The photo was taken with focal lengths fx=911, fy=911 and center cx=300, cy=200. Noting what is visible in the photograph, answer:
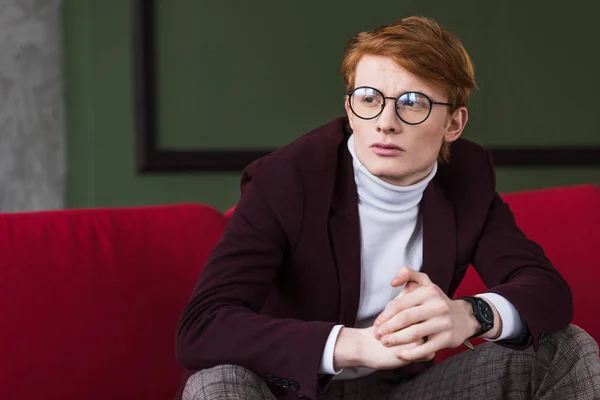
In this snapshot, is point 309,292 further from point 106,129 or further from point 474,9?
point 474,9

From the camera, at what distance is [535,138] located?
3428 mm

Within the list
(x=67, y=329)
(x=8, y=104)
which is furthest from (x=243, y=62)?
(x=67, y=329)

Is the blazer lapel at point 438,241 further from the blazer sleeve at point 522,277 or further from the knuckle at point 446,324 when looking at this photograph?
the knuckle at point 446,324

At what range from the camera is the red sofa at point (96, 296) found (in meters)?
1.84

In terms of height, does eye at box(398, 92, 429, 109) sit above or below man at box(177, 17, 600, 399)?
above

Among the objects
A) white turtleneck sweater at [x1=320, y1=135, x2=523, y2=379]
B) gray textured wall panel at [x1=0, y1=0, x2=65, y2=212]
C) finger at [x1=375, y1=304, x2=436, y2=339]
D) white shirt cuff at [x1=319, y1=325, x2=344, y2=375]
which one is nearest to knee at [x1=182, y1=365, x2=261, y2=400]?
white shirt cuff at [x1=319, y1=325, x2=344, y2=375]

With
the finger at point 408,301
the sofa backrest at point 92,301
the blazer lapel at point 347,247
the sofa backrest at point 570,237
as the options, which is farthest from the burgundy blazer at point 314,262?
the sofa backrest at point 570,237

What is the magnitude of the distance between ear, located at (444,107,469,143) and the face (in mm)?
39

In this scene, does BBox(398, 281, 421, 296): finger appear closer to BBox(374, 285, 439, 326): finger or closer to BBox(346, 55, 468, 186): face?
BBox(374, 285, 439, 326): finger

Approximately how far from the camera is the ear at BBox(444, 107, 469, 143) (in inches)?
69.5

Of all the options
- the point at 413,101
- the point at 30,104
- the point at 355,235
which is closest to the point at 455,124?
the point at 413,101

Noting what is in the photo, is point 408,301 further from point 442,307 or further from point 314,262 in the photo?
point 314,262

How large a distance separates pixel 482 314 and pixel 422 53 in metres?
0.48

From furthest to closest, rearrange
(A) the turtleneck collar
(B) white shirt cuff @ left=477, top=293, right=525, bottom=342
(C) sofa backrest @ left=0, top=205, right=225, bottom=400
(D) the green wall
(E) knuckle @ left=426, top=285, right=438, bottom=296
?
(D) the green wall, (C) sofa backrest @ left=0, top=205, right=225, bottom=400, (A) the turtleneck collar, (B) white shirt cuff @ left=477, top=293, right=525, bottom=342, (E) knuckle @ left=426, top=285, right=438, bottom=296
